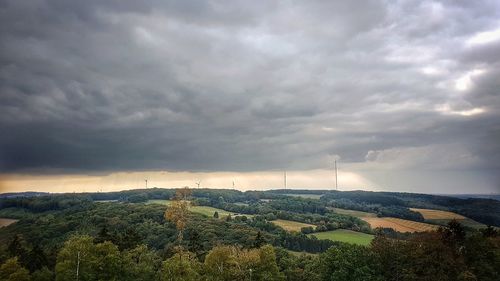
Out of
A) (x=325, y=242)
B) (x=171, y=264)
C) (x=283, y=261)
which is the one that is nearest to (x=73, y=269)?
(x=171, y=264)

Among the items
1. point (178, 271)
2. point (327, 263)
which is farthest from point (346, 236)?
point (178, 271)

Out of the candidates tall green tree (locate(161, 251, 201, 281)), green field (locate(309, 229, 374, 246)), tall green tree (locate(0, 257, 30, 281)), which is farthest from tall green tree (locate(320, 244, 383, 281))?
green field (locate(309, 229, 374, 246))

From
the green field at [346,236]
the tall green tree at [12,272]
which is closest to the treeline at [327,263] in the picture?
the tall green tree at [12,272]

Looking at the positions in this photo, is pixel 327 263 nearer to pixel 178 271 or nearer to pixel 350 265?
pixel 350 265

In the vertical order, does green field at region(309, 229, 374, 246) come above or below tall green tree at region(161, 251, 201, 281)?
below

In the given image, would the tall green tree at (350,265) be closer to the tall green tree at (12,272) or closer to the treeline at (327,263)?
the treeline at (327,263)

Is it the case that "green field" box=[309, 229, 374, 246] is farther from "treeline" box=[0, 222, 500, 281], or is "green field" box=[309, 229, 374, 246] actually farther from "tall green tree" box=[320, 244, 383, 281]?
"treeline" box=[0, 222, 500, 281]
